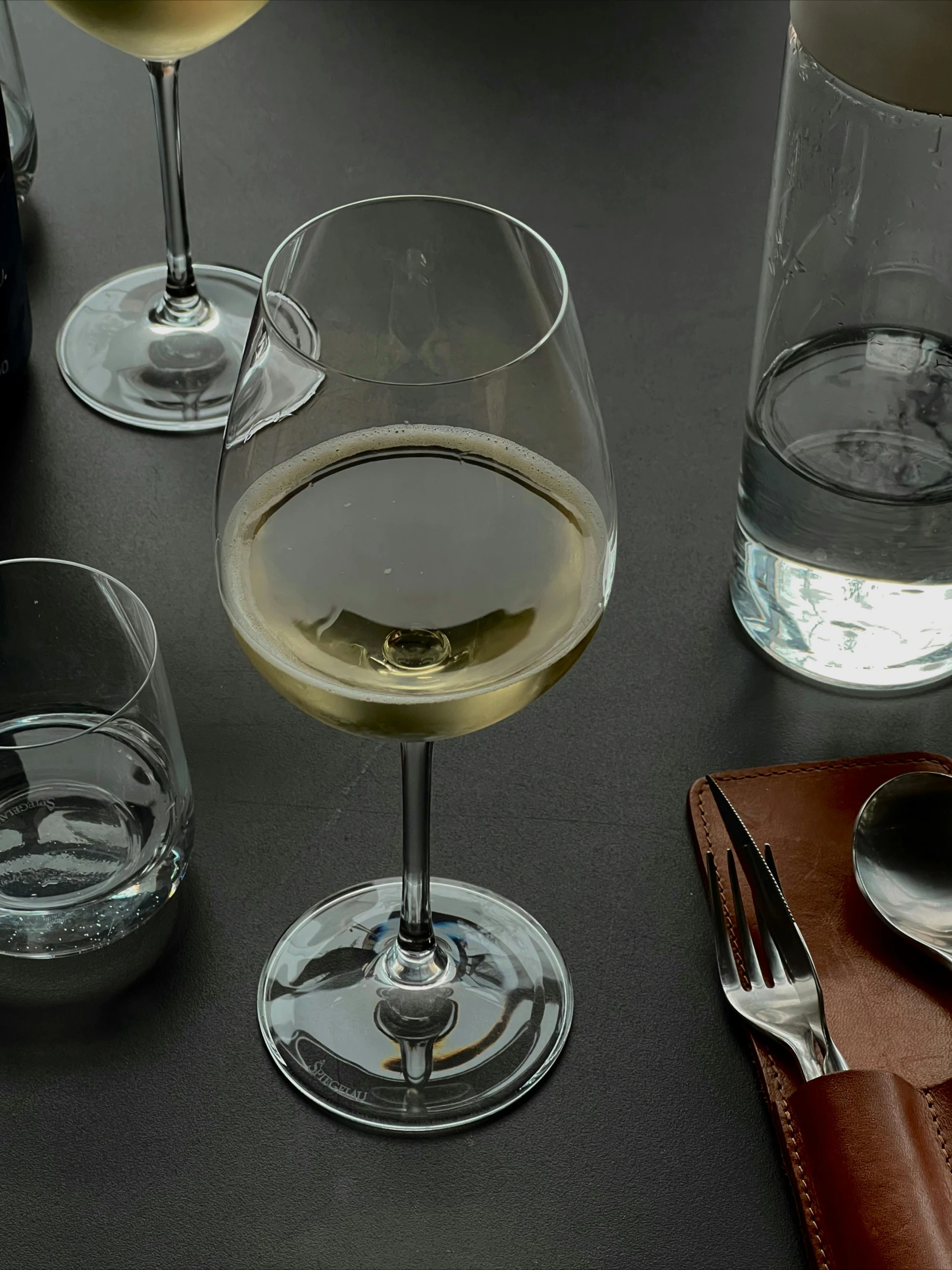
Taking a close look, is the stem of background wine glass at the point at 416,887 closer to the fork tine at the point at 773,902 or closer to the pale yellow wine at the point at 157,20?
the fork tine at the point at 773,902

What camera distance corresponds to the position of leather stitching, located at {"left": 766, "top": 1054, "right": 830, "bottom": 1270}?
621 mm

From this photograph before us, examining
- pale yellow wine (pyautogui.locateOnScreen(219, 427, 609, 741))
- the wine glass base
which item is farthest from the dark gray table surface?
pale yellow wine (pyautogui.locateOnScreen(219, 427, 609, 741))

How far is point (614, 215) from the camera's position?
1.14 m

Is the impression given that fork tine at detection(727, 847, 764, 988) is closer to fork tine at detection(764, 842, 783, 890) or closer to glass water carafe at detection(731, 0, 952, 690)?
fork tine at detection(764, 842, 783, 890)

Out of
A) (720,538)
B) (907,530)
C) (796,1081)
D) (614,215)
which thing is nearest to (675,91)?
(614,215)

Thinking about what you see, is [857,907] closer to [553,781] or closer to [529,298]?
[553,781]

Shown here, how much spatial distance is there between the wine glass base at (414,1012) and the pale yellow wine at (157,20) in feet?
1.69

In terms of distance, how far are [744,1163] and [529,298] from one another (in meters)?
0.36

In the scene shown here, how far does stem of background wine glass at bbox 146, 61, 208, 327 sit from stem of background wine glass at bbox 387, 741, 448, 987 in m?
0.47

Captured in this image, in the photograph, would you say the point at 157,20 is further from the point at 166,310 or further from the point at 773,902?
the point at 773,902

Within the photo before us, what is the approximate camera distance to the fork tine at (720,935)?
71cm

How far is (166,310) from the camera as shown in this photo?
109cm

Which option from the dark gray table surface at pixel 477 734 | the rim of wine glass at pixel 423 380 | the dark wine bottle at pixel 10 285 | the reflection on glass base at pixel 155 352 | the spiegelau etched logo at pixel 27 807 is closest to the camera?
the rim of wine glass at pixel 423 380

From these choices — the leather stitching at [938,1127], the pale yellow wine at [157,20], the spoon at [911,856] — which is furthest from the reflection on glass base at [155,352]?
the leather stitching at [938,1127]
